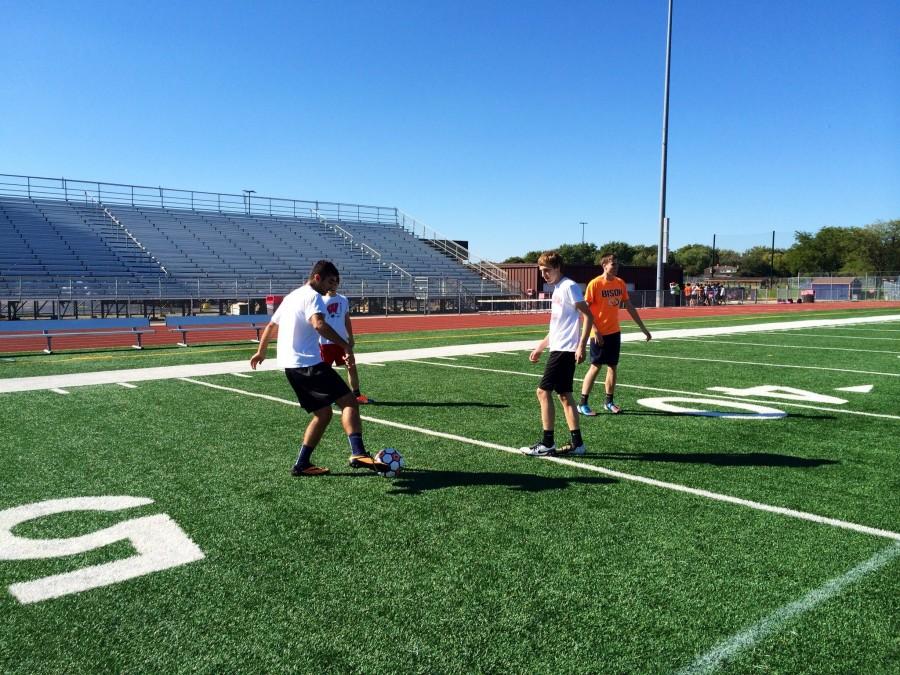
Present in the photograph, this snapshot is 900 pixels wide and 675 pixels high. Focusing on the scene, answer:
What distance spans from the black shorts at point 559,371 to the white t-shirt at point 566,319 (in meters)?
0.06

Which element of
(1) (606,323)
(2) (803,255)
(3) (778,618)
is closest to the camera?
(3) (778,618)

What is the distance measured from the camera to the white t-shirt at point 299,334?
534 centimetres

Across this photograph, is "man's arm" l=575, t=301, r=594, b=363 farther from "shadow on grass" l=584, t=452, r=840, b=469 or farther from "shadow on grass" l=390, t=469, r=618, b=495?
"shadow on grass" l=390, t=469, r=618, b=495

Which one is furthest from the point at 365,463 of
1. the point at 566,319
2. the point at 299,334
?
the point at 566,319

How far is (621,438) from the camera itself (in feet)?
22.9

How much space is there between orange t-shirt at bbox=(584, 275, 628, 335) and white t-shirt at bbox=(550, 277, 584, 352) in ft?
7.25

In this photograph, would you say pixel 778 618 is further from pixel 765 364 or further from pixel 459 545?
pixel 765 364

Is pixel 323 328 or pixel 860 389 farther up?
pixel 323 328

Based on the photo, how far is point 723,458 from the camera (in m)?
6.14

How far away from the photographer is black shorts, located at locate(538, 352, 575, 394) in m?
6.09

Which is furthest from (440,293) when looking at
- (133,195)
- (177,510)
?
(177,510)

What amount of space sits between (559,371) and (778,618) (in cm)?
306

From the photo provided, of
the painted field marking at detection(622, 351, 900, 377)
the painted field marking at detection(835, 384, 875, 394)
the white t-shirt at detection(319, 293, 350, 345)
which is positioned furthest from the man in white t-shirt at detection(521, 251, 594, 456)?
the painted field marking at detection(622, 351, 900, 377)

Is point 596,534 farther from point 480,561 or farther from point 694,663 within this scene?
point 694,663
